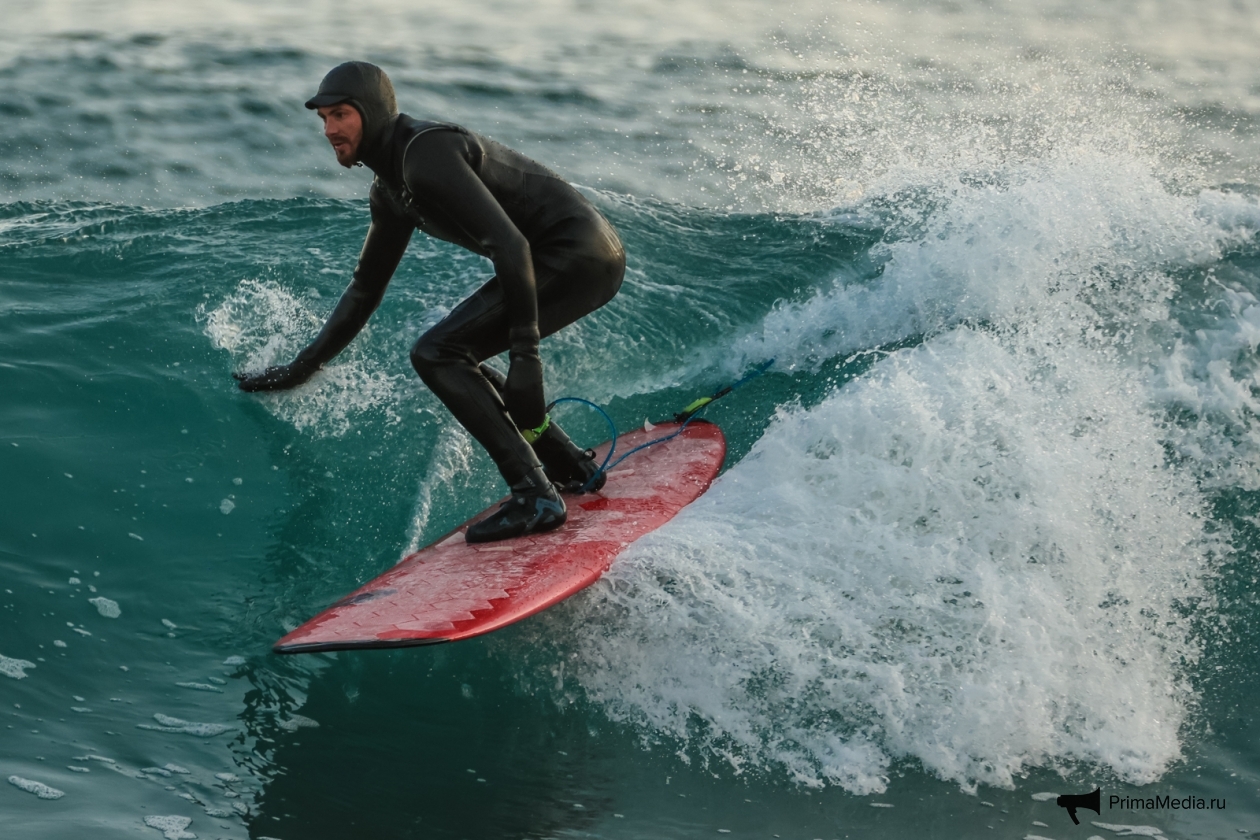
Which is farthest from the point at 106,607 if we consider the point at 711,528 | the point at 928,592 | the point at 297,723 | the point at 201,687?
the point at 928,592

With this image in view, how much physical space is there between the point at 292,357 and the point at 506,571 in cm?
267

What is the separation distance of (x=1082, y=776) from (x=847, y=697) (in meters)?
0.85

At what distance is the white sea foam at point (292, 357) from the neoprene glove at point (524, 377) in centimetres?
161

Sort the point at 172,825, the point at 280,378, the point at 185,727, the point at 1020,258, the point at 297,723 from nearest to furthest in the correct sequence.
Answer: the point at 172,825 → the point at 185,727 → the point at 297,723 → the point at 280,378 → the point at 1020,258

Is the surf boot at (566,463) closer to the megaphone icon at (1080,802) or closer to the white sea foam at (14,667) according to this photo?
the white sea foam at (14,667)

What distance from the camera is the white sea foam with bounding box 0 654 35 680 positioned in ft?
15.1

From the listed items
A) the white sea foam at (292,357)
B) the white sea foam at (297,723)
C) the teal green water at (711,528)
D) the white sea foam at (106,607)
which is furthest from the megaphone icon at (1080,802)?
the white sea foam at (292,357)

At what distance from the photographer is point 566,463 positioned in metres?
5.70


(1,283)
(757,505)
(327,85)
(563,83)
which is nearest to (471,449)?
(757,505)

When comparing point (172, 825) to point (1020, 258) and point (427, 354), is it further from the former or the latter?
point (1020, 258)

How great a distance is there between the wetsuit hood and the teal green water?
74.3 inches

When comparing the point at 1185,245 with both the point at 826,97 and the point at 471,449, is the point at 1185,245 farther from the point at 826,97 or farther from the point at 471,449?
the point at 826,97

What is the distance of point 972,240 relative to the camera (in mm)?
7539

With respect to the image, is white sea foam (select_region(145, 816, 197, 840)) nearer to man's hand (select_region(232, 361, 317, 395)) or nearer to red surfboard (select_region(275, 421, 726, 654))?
red surfboard (select_region(275, 421, 726, 654))
